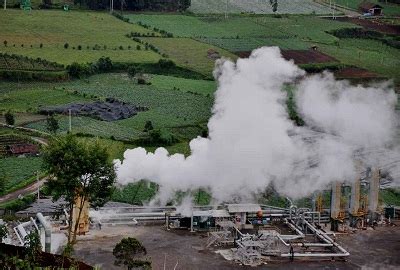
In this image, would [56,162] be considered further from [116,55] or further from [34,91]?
[116,55]

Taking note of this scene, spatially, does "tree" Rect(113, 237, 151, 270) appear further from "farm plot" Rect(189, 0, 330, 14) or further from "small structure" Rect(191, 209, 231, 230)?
"farm plot" Rect(189, 0, 330, 14)

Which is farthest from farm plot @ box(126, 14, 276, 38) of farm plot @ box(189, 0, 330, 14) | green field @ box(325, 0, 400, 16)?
green field @ box(325, 0, 400, 16)

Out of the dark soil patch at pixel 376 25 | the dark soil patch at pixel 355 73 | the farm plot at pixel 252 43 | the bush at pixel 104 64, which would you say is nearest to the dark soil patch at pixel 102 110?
the bush at pixel 104 64

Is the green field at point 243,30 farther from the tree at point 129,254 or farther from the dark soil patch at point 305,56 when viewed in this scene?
the tree at point 129,254

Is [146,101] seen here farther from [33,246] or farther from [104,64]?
[33,246]

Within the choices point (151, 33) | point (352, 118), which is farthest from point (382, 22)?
point (352, 118)

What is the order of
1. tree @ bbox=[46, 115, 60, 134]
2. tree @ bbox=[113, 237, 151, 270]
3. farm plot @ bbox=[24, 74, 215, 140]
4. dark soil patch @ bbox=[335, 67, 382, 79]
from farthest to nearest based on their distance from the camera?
1. dark soil patch @ bbox=[335, 67, 382, 79]
2. farm plot @ bbox=[24, 74, 215, 140]
3. tree @ bbox=[46, 115, 60, 134]
4. tree @ bbox=[113, 237, 151, 270]
